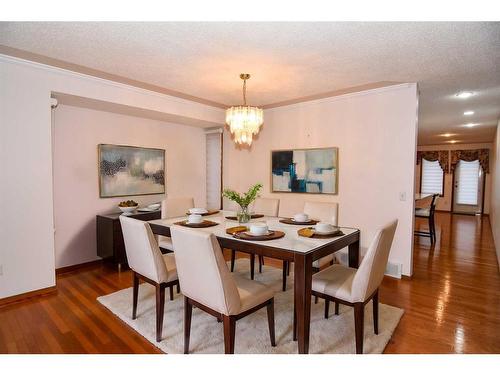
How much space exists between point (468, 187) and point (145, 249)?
1038cm

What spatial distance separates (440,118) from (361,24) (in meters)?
4.41

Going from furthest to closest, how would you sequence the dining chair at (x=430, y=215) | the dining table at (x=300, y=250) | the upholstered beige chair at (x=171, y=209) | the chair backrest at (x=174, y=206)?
1. the dining chair at (x=430, y=215)
2. the chair backrest at (x=174, y=206)
3. the upholstered beige chair at (x=171, y=209)
4. the dining table at (x=300, y=250)

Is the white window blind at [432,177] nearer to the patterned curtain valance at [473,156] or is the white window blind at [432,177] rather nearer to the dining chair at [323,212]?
the patterned curtain valance at [473,156]

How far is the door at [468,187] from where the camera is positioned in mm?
8938

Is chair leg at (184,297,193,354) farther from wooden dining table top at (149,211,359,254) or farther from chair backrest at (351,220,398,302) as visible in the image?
chair backrest at (351,220,398,302)

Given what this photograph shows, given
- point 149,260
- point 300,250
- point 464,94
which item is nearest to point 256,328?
point 300,250

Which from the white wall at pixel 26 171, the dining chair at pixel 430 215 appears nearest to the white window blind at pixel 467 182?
Result: the dining chair at pixel 430 215

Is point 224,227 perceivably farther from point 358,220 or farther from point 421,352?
point 358,220

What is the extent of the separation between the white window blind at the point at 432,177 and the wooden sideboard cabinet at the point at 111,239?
31.1ft

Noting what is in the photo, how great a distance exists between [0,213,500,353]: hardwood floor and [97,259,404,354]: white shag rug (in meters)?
0.09

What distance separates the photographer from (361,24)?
208 cm

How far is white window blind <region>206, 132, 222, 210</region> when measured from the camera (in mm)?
5348

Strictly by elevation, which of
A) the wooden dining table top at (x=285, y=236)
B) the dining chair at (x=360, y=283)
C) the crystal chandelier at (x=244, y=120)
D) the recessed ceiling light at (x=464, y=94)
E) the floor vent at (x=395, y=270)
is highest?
the recessed ceiling light at (x=464, y=94)

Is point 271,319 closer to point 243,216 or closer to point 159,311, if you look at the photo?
point 159,311
